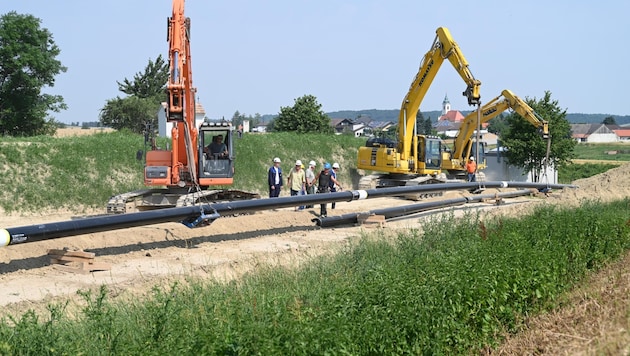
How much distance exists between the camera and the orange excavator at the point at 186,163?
1730 cm

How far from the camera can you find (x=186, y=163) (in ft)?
60.4

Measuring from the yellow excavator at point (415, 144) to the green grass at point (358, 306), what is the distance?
15.3 m

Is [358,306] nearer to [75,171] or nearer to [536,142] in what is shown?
[75,171]

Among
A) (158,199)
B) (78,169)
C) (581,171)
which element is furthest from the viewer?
(581,171)

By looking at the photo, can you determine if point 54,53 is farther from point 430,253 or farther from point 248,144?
point 430,253

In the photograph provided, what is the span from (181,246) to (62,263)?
2936mm

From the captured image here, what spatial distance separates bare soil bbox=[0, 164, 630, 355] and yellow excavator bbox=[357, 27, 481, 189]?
7.63 metres

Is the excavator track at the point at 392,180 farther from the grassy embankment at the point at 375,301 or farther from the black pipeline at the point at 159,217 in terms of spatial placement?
the grassy embankment at the point at 375,301

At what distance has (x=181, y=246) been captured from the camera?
48.1 feet

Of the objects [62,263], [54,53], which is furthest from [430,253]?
[54,53]

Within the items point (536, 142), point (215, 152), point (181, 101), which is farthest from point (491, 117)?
point (181, 101)

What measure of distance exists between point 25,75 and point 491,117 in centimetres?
2628

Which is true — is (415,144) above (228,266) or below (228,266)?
above

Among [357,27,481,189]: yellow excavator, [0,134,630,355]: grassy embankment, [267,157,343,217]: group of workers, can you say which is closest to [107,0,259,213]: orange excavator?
[267,157,343,217]: group of workers
